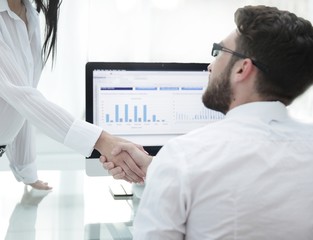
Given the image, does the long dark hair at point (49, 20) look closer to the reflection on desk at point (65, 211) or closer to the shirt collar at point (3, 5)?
the shirt collar at point (3, 5)

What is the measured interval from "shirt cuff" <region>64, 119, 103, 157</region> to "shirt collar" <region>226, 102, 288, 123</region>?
594 mm

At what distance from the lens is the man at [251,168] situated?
→ 0.81 m

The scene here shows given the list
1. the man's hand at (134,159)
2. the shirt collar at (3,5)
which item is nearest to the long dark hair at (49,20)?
the shirt collar at (3,5)

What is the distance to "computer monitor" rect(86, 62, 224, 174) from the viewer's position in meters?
1.67

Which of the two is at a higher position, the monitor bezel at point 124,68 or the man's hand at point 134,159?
the monitor bezel at point 124,68

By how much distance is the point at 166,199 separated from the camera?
0.82 metres

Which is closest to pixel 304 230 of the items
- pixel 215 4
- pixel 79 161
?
pixel 79 161

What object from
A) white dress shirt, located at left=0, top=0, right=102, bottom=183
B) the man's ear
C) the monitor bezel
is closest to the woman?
white dress shirt, located at left=0, top=0, right=102, bottom=183

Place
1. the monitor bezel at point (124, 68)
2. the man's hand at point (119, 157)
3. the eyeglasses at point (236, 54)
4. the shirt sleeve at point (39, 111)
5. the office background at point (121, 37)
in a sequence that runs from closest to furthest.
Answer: the eyeglasses at point (236, 54) → the shirt sleeve at point (39, 111) → the man's hand at point (119, 157) → the monitor bezel at point (124, 68) → the office background at point (121, 37)

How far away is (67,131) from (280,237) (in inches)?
30.5

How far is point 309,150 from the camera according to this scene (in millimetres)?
882

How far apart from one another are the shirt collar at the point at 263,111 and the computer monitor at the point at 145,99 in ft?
2.65

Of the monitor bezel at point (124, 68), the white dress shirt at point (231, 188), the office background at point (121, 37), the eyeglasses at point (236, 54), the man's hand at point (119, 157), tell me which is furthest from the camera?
the office background at point (121, 37)

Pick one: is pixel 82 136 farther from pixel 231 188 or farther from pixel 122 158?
pixel 231 188
